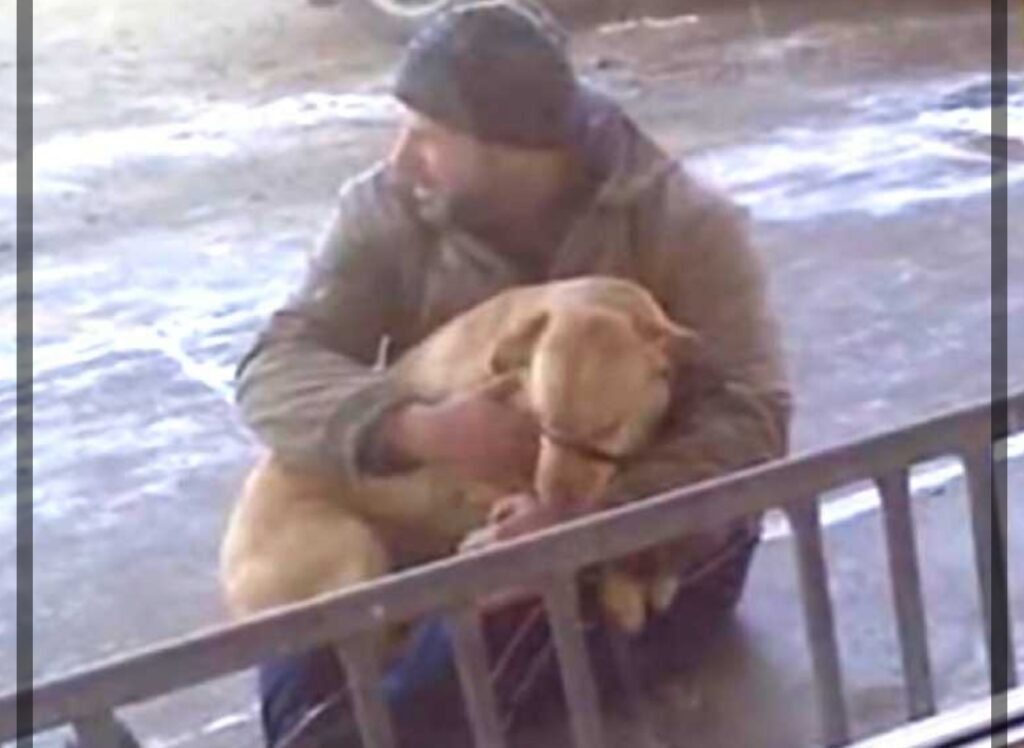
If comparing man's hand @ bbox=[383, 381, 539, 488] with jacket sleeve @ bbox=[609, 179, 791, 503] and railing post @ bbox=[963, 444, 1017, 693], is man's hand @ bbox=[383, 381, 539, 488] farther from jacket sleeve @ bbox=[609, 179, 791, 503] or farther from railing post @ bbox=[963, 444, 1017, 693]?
railing post @ bbox=[963, 444, 1017, 693]

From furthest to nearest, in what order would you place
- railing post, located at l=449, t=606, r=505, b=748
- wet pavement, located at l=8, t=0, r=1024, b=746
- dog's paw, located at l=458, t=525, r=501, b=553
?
wet pavement, located at l=8, t=0, r=1024, b=746 → dog's paw, located at l=458, t=525, r=501, b=553 → railing post, located at l=449, t=606, r=505, b=748

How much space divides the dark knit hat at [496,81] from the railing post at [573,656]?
1.88 ft

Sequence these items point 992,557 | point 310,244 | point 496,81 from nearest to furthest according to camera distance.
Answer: point 992,557 < point 496,81 < point 310,244

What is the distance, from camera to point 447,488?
1.88 m

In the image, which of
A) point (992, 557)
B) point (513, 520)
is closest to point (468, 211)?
point (513, 520)

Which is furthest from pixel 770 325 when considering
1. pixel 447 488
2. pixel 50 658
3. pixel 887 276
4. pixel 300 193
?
pixel 300 193

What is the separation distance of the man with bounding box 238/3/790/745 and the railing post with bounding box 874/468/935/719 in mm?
290

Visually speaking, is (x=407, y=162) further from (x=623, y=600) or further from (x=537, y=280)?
(x=623, y=600)

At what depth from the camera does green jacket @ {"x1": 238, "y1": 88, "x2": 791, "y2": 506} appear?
1904mm

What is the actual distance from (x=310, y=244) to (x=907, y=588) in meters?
2.35

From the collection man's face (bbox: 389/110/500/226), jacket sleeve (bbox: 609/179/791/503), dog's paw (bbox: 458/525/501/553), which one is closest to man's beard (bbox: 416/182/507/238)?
man's face (bbox: 389/110/500/226)

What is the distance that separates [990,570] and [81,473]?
1510 mm

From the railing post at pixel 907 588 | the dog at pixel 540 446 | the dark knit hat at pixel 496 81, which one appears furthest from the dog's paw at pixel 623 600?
the dark knit hat at pixel 496 81

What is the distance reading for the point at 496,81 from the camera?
1870 millimetres
